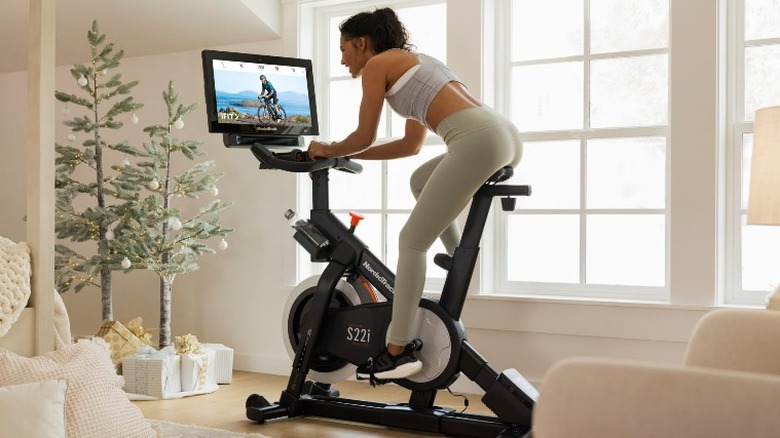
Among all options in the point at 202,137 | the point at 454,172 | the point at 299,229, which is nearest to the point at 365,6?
the point at 202,137

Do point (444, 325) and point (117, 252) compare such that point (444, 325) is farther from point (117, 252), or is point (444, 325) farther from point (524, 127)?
point (117, 252)

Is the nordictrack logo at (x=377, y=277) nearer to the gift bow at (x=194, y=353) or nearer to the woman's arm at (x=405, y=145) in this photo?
the woman's arm at (x=405, y=145)

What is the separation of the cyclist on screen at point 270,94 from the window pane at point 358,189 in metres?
1.09

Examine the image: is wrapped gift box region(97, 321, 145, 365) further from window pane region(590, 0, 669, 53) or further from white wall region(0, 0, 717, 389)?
window pane region(590, 0, 669, 53)

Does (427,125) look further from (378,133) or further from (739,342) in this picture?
(739,342)

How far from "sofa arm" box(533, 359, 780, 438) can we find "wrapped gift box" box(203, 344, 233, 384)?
135 inches

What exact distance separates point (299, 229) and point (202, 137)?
1.62m

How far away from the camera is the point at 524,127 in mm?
4215

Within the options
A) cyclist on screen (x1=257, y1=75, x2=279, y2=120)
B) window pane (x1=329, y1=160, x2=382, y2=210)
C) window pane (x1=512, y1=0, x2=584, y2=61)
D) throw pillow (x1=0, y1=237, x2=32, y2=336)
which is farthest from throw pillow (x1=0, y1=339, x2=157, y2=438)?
window pane (x1=512, y1=0, x2=584, y2=61)

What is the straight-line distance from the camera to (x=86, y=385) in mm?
2436

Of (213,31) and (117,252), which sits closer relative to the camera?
(117,252)

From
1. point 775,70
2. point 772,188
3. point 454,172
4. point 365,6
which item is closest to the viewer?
point 772,188

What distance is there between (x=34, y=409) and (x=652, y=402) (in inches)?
63.9

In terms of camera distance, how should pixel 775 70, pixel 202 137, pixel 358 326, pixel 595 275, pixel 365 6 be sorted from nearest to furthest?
pixel 358 326 < pixel 775 70 < pixel 595 275 < pixel 365 6 < pixel 202 137
